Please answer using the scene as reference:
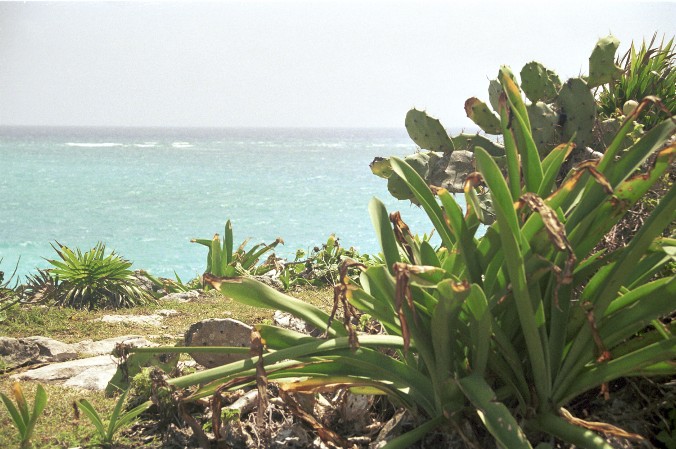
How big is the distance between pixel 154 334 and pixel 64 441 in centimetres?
281

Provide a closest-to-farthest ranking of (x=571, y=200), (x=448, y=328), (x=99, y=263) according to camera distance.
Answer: (x=448, y=328) → (x=571, y=200) → (x=99, y=263)

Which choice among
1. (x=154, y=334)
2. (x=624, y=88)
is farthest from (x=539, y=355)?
(x=154, y=334)

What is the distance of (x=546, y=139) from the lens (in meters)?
4.20

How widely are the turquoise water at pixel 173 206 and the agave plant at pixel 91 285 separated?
15.9 ft

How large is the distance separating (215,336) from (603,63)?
2.97m

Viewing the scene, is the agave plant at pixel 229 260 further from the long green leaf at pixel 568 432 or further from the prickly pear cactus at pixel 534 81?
the long green leaf at pixel 568 432

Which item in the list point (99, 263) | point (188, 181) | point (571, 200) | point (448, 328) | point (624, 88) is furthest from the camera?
point (188, 181)

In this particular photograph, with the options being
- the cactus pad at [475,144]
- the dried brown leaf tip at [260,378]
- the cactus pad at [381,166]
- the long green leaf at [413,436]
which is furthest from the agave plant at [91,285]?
the long green leaf at [413,436]

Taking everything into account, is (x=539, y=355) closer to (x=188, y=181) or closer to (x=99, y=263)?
(x=99, y=263)

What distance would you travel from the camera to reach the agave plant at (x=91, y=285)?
24.5 feet

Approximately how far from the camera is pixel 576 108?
424cm

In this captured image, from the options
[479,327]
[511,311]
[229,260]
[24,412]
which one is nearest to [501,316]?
[511,311]

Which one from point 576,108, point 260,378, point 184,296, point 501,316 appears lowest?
point 184,296

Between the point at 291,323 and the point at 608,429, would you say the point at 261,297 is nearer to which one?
the point at 608,429
